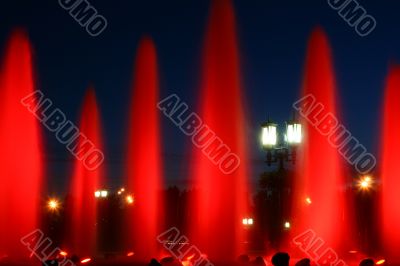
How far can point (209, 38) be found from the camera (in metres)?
25.0

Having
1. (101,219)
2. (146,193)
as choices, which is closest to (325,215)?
(146,193)

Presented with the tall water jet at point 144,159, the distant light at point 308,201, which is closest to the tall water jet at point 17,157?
the tall water jet at point 144,159

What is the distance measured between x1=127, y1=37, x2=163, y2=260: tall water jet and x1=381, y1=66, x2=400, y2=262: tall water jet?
8.93 m

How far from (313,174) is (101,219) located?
26.6 metres

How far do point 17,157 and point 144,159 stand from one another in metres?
5.14

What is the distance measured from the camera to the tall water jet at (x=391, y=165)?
24406 millimetres

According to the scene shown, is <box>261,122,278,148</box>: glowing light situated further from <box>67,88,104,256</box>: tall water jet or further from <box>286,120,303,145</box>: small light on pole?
<box>67,88,104,256</box>: tall water jet

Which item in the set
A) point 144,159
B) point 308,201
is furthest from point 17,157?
point 308,201

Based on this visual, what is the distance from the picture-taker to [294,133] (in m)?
17.1

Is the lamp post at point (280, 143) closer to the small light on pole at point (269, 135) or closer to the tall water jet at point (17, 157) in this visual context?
the small light on pole at point (269, 135)

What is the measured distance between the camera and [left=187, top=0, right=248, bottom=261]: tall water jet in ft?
70.8

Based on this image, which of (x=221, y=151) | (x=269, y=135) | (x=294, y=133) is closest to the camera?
(x=294, y=133)

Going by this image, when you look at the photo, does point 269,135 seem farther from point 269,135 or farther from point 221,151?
point 221,151

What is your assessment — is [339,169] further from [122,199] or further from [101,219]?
[122,199]
